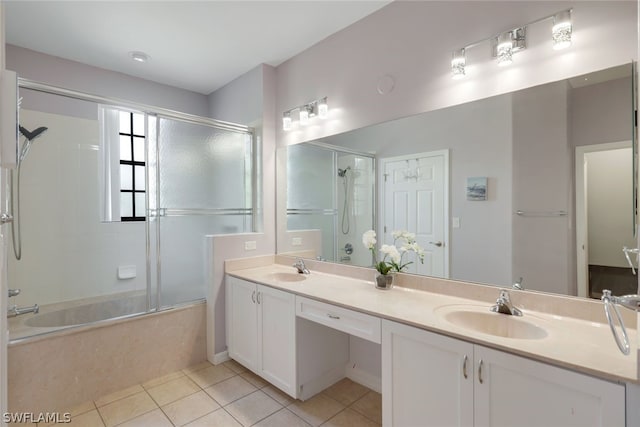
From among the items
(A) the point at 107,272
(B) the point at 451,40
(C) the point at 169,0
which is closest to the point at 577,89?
(B) the point at 451,40

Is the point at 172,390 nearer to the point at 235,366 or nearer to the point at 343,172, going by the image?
the point at 235,366

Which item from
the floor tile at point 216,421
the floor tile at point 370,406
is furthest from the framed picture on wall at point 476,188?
the floor tile at point 216,421

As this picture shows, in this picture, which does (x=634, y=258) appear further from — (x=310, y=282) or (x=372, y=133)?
(x=310, y=282)

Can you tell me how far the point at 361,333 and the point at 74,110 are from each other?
9.71ft

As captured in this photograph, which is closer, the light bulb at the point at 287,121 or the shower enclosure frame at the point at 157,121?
the shower enclosure frame at the point at 157,121

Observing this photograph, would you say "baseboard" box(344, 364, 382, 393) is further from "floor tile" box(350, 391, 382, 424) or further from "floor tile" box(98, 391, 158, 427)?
"floor tile" box(98, 391, 158, 427)

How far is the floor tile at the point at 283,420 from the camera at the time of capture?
1857 mm

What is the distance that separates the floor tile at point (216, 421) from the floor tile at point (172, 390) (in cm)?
35

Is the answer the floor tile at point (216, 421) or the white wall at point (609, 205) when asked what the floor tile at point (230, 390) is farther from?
the white wall at point (609, 205)

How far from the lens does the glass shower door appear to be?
2.55m

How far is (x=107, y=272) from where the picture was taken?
2.68 meters

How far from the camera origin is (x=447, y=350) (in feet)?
4.14

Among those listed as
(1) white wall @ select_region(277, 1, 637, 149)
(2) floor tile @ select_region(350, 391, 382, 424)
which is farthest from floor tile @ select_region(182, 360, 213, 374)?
(1) white wall @ select_region(277, 1, 637, 149)
